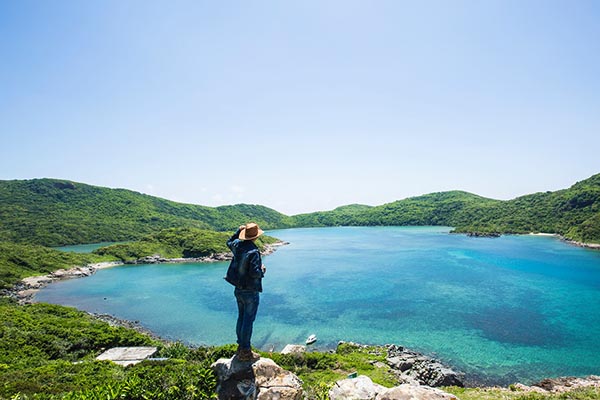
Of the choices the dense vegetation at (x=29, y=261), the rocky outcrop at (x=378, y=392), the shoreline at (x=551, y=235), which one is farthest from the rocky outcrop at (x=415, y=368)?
the shoreline at (x=551, y=235)

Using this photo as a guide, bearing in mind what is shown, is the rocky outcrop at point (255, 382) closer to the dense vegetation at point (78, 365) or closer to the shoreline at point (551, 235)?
the dense vegetation at point (78, 365)

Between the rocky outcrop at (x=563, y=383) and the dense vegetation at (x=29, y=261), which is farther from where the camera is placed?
the dense vegetation at (x=29, y=261)

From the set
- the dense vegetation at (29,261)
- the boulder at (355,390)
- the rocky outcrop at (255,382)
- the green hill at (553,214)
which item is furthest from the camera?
the green hill at (553,214)

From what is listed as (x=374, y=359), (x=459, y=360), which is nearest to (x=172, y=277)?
(x=374, y=359)

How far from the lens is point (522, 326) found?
33.4 metres

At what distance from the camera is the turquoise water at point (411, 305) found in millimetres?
27859

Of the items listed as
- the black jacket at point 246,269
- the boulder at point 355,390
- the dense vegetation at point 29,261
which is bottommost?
the dense vegetation at point 29,261

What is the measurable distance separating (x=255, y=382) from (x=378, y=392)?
438cm

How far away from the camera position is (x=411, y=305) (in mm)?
41781

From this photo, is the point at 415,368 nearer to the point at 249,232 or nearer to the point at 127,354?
the point at 249,232

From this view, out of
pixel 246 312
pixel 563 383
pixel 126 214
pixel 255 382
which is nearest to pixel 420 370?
pixel 563 383

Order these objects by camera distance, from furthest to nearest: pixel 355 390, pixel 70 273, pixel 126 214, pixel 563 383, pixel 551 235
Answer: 1. pixel 126 214
2. pixel 551 235
3. pixel 70 273
4. pixel 563 383
5. pixel 355 390

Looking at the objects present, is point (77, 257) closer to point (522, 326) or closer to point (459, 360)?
point (459, 360)

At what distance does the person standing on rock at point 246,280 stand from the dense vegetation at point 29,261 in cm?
6276
